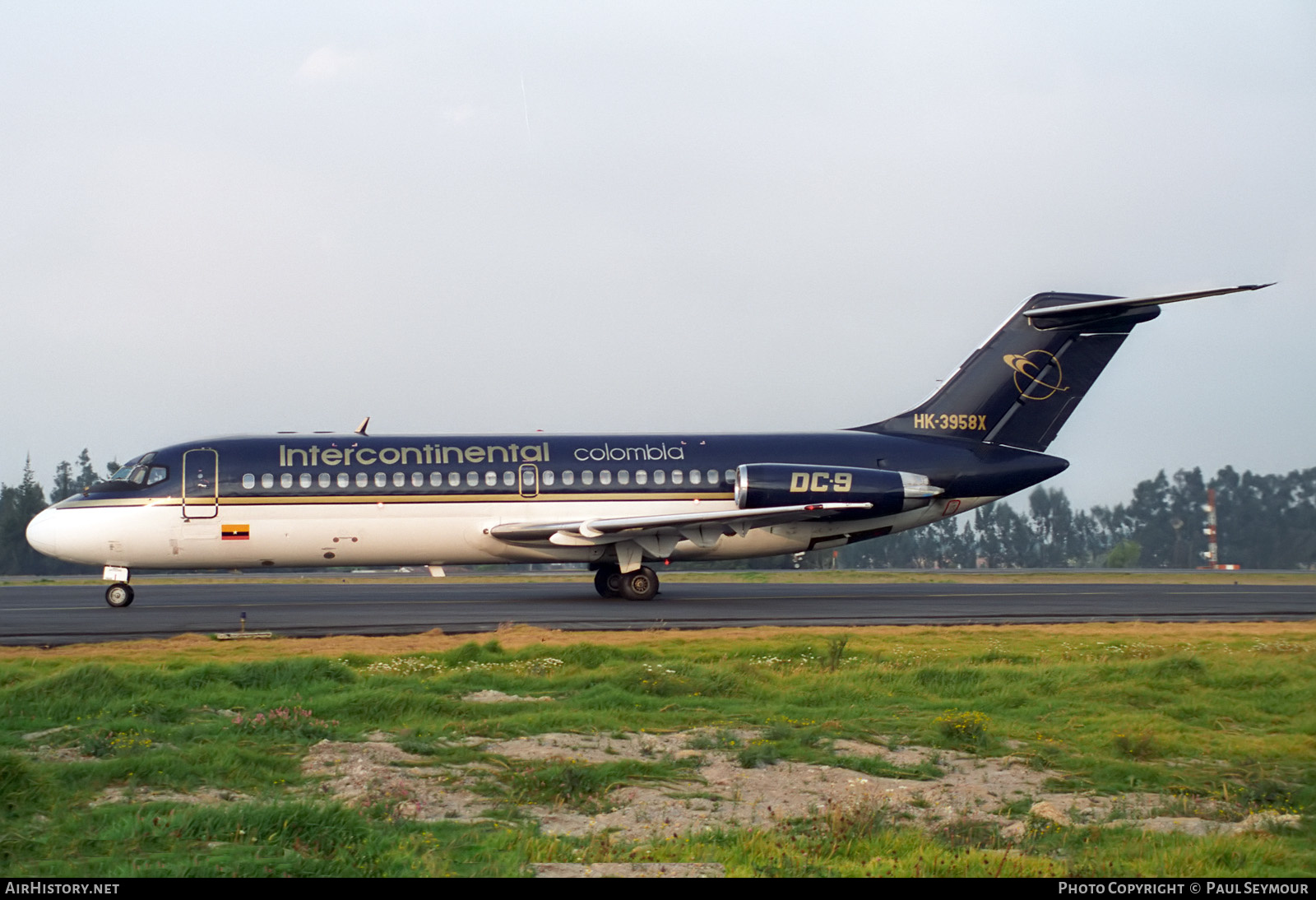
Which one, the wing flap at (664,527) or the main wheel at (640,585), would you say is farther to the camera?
the main wheel at (640,585)

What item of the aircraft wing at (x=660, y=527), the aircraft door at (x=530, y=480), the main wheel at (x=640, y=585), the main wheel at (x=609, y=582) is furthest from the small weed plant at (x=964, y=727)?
the aircraft door at (x=530, y=480)

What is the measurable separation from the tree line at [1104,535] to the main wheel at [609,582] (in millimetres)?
46381

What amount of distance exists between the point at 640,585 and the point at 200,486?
9971 mm

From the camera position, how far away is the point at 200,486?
25188 mm

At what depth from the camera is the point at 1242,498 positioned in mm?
105312

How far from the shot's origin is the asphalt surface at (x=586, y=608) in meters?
19.6

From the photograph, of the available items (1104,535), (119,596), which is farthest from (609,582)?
(1104,535)

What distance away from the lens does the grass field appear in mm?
6523

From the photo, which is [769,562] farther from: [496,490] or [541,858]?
[541,858]

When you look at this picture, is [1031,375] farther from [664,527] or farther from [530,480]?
[530,480]

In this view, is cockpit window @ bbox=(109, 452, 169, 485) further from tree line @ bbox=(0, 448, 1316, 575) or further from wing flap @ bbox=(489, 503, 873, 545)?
tree line @ bbox=(0, 448, 1316, 575)

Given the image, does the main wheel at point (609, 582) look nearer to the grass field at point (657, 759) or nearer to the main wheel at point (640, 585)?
the main wheel at point (640, 585)

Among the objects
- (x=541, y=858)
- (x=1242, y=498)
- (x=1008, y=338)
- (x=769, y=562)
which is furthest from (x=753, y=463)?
(x=1242, y=498)
